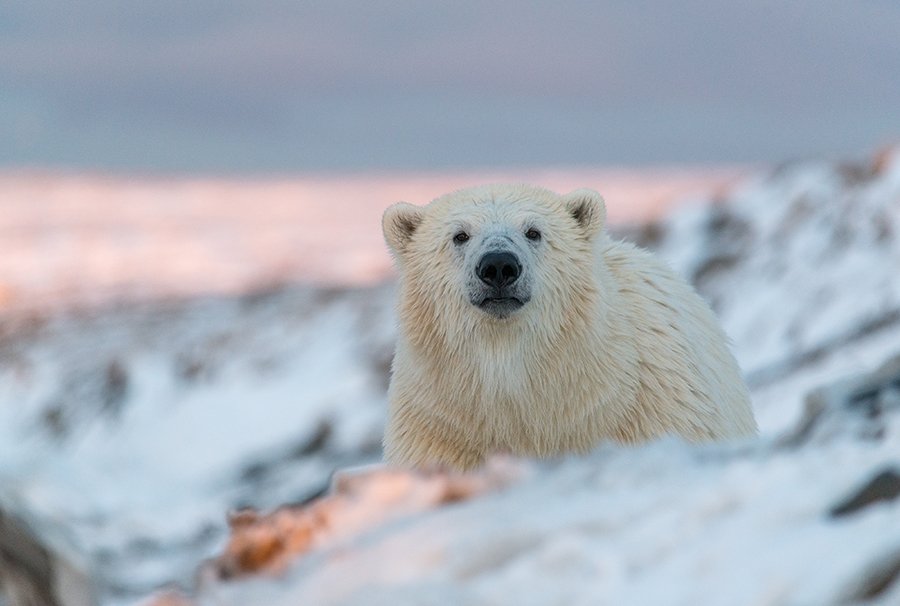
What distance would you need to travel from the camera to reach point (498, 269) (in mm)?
6043

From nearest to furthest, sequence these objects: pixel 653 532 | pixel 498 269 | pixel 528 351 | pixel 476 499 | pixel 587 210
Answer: pixel 653 532 < pixel 476 499 < pixel 498 269 < pixel 528 351 < pixel 587 210

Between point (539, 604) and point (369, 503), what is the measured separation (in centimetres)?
63

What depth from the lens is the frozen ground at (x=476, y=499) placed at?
280cm

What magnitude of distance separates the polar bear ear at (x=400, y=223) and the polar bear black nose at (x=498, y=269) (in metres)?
0.85

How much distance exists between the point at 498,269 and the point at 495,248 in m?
0.11

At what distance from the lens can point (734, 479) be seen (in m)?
2.95

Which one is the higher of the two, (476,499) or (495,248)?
(495,248)

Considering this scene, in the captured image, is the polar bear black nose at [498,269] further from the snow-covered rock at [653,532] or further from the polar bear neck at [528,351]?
the snow-covered rock at [653,532]

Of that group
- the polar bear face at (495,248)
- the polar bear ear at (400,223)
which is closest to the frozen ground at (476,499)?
the polar bear face at (495,248)

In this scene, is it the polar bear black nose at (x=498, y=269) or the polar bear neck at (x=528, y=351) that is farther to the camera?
the polar bear neck at (x=528, y=351)

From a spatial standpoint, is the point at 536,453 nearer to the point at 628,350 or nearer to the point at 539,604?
the point at 628,350

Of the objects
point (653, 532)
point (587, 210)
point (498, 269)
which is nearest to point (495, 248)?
point (498, 269)

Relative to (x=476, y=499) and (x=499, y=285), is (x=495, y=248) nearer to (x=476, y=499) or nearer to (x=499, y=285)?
(x=499, y=285)

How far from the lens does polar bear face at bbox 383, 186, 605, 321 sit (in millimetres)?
6121
